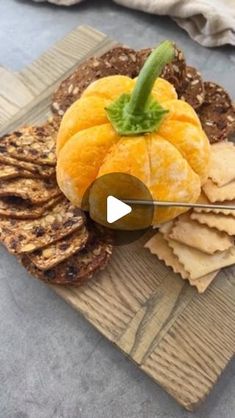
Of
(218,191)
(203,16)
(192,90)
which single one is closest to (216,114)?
(192,90)

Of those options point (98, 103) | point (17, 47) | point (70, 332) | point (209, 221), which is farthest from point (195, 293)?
point (17, 47)

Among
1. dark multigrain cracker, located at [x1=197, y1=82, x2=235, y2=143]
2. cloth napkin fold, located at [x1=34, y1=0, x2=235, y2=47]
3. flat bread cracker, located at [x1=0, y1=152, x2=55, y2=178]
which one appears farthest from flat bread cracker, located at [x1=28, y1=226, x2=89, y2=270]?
cloth napkin fold, located at [x1=34, y1=0, x2=235, y2=47]

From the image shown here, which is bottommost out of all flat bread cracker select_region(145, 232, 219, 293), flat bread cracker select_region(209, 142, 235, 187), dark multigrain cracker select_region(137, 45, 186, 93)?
flat bread cracker select_region(145, 232, 219, 293)

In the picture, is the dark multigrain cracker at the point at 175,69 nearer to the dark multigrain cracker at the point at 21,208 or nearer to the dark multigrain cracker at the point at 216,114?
the dark multigrain cracker at the point at 216,114

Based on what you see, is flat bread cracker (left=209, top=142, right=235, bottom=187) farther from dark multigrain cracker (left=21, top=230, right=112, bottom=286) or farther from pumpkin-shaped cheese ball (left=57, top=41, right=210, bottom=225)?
dark multigrain cracker (left=21, top=230, right=112, bottom=286)
